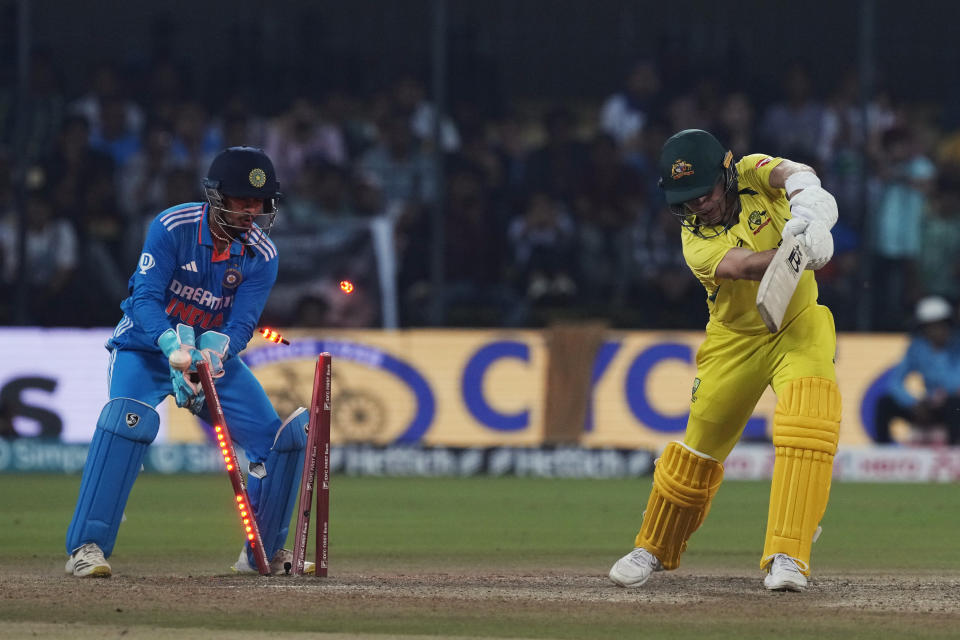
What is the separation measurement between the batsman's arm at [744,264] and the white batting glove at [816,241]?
0.42 ft

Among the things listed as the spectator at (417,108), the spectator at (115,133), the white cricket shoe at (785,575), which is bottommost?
the white cricket shoe at (785,575)

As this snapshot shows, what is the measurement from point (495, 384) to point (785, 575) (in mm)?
7512

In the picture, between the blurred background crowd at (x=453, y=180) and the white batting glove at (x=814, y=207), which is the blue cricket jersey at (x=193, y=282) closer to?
the white batting glove at (x=814, y=207)

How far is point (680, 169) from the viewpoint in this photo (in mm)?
6605

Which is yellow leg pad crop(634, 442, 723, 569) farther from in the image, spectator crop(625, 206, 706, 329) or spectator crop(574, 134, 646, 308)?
spectator crop(574, 134, 646, 308)

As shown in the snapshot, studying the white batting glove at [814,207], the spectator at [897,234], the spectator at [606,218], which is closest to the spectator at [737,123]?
the spectator at [606,218]

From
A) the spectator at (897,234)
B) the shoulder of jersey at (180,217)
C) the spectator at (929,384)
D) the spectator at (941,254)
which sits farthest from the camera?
the spectator at (897,234)

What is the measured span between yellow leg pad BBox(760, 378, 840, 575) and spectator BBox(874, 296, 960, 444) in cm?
738

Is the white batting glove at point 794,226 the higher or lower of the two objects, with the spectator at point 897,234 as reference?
lower

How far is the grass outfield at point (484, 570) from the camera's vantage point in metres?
5.71

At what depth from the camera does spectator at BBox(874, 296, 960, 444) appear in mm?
13602

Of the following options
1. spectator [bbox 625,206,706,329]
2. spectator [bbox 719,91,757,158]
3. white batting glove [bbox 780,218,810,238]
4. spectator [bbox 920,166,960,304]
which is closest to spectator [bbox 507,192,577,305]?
spectator [bbox 625,206,706,329]

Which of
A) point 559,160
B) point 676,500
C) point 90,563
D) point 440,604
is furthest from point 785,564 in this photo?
point 559,160

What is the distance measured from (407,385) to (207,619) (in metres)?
8.15
